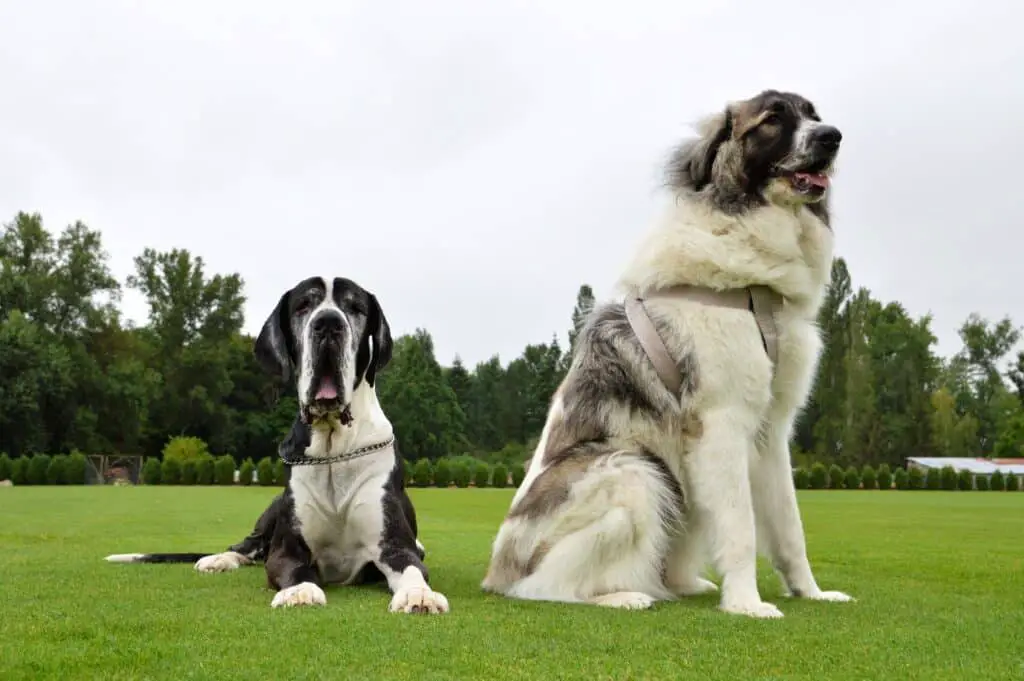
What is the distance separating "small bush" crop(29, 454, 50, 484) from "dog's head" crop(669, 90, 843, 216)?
38549 millimetres

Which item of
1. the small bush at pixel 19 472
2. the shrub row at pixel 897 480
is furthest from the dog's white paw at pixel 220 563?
the shrub row at pixel 897 480

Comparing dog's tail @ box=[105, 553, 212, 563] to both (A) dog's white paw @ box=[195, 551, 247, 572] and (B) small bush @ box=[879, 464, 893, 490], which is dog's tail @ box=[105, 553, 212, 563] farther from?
(B) small bush @ box=[879, 464, 893, 490]

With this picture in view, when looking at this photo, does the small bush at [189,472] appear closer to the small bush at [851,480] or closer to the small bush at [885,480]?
the small bush at [851,480]

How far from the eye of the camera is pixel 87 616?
383cm

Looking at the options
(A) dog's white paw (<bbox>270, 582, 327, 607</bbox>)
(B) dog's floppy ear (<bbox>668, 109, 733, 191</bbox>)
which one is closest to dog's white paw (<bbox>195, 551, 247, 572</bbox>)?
(A) dog's white paw (<bbox>270, 582, 327, 607</bbox>)

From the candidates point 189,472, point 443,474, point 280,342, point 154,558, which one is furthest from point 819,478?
point 280,342

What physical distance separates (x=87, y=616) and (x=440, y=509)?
15.4 metres

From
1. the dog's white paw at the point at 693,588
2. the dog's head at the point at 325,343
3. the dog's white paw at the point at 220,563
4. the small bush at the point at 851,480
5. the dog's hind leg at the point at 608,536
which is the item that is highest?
the dog's head at the point at 325,343

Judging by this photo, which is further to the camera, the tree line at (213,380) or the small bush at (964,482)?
the tree line at (213,380)

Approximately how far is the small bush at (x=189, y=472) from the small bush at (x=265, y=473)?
3729 mm

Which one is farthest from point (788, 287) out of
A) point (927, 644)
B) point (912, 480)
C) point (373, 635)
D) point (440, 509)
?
point (912, 480)

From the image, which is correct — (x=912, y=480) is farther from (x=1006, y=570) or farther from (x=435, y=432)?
(x=1006, y=570)

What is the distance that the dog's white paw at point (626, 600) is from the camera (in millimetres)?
4371

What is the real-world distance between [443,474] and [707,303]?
35.9m
